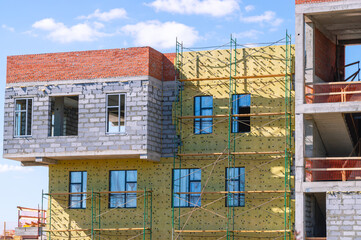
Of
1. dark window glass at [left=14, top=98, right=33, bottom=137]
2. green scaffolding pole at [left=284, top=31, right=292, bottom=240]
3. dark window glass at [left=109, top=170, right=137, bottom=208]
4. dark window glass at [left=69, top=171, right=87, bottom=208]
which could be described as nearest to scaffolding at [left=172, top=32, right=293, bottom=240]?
green scaffolding pole at [left=284, top=31, right=292, bottom=240]

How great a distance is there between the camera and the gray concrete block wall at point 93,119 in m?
37.0

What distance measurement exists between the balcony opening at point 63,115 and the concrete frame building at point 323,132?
12140mm

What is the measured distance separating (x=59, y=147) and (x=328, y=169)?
12663 millimetres

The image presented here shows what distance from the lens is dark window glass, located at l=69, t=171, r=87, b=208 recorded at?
129ft

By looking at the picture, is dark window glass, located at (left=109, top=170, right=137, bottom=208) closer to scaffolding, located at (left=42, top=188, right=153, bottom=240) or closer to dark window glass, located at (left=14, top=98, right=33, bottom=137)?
scaffolding, located at (left=42, top=188, right=153, bottom=240)

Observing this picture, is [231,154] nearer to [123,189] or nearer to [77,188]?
[123,189]

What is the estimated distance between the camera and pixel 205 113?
3816 cm

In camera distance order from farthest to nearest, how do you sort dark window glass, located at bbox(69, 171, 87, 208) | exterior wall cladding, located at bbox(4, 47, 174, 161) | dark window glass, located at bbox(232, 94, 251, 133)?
dark window glass, located at bbox(69, 171, 87, 208)
dark window glass, located at bbox(232, 94, 251, 133)
exterior wall cladding, located at bbox(4, 47, 174, 161)

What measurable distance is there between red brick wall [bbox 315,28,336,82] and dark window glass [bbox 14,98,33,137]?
13.8m

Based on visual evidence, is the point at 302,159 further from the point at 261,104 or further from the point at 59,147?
the point at 59,147

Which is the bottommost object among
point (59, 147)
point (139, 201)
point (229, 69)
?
point (139, 201)

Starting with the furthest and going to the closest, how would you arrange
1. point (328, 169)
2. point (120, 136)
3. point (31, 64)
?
point (31, 64)
point (120, 136)
point (328, 169)

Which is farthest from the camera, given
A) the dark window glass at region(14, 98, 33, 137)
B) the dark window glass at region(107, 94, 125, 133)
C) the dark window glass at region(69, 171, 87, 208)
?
the dark window glass at region(69, 171, 87, 208)

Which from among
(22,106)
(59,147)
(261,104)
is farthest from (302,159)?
(22,106)
